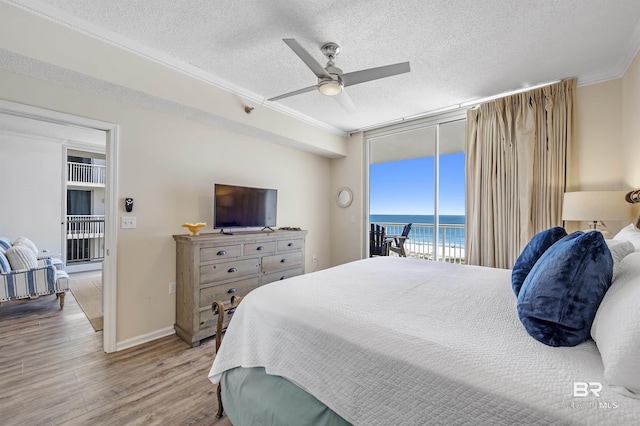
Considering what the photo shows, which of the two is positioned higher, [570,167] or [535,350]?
[570,167]

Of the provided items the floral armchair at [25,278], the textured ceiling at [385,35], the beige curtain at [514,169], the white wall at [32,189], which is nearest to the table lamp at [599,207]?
the beige curtain at [514,169]

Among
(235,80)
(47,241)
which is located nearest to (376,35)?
(235,80)

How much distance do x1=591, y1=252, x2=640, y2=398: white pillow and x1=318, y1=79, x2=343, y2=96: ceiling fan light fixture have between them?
→ 6.36 ft

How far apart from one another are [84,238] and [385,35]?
23.8 feet

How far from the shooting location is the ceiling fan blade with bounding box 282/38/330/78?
178 cm

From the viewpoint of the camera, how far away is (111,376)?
2094mm

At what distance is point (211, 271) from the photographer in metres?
2.73

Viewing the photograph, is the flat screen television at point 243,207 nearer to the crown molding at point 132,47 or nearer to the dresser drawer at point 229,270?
the dresser drawer at point 229,270

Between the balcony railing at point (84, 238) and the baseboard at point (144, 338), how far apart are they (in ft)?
14.8

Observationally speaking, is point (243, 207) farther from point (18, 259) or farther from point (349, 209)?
point (18, 259)

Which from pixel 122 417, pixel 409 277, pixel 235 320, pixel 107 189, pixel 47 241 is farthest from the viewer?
pixel 47 241

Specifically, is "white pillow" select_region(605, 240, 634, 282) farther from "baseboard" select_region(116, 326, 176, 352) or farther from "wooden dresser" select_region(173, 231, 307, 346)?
"baseboard" select_region(116, 326, 176, 352)

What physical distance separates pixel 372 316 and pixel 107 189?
A: 2617mm

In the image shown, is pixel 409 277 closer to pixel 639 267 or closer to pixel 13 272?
pixel 639 267
